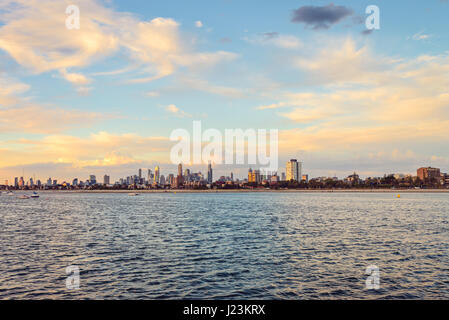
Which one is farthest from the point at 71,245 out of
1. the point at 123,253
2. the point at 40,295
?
the point at 40,295

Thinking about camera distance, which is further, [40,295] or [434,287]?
[434,287]

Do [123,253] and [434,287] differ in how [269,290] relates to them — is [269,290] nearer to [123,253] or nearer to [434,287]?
[434,287]

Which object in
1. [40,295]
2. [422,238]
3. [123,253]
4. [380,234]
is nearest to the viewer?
[40,295]

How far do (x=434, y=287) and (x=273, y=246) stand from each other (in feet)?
74.0

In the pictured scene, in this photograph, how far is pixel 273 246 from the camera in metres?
49.3

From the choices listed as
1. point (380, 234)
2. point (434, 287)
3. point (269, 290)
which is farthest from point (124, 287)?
point (380, 234)

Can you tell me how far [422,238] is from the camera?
2231 inches

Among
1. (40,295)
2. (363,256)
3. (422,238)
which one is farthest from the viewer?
(422,238)

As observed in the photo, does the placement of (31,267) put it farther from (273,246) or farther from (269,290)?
(273,246)

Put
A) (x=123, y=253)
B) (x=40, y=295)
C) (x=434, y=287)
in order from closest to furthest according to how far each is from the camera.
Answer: (x=40, y=295), (x=434, y=287), (x=123, y=253)
